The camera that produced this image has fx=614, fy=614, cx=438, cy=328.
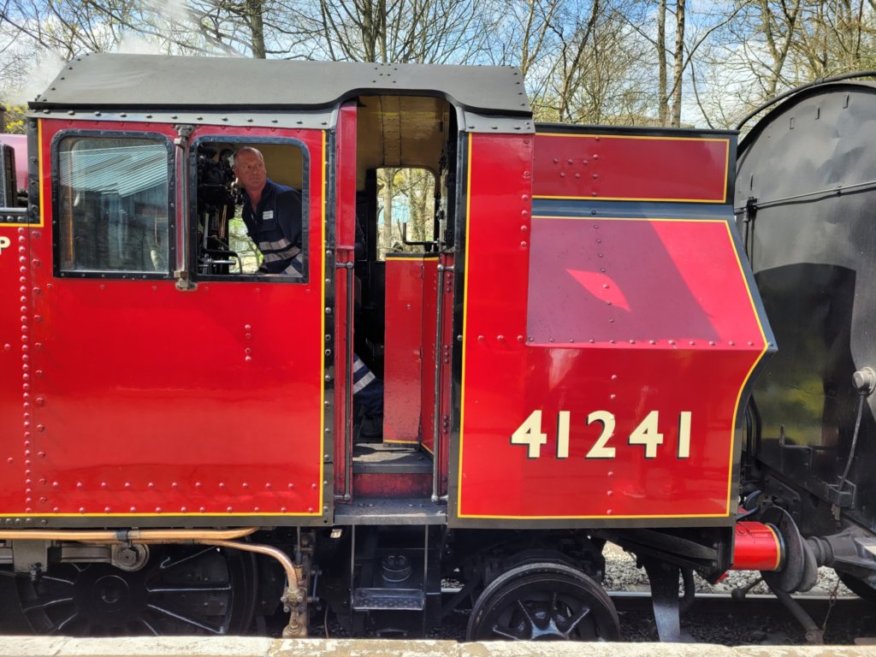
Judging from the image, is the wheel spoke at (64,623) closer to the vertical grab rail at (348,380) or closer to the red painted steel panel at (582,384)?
the vertical grab rail at (348,380)

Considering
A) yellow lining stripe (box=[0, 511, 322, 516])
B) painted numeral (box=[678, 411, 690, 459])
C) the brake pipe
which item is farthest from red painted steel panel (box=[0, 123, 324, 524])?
the brake pipe

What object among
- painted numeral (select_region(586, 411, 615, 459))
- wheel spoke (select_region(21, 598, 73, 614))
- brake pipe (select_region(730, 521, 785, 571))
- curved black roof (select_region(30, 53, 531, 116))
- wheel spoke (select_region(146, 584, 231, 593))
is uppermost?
curved black roof (select_region(30, 53, 531, 116))

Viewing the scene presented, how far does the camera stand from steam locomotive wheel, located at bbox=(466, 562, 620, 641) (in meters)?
2.90

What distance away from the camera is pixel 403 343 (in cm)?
321

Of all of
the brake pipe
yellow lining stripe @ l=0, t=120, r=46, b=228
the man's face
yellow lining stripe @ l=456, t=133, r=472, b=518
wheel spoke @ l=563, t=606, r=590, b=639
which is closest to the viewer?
yellow lining stripe @ l=0, t=120, r=46, b=228

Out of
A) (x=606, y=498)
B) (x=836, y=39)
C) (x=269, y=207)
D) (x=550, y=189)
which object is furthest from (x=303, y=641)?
(x=836, y=39)

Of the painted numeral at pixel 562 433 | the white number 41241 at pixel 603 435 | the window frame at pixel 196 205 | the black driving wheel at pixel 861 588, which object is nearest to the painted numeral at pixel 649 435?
the white number 41241 at pixel 603 435

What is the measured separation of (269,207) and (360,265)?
1.16 meters

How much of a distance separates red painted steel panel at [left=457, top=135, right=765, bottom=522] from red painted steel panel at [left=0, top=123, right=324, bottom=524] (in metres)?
0.70

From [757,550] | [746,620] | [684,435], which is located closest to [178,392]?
[684,435]

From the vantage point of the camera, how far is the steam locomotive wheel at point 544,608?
290cm

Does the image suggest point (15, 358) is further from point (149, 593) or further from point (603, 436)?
point (603, 436)

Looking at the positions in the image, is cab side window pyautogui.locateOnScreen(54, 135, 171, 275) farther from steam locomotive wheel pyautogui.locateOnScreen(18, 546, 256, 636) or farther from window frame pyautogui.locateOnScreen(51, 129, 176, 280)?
steam locomotive wheel pyautogui.locateOnScreen(18, 546, 256, 636)

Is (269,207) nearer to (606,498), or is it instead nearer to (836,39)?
(606,498)
